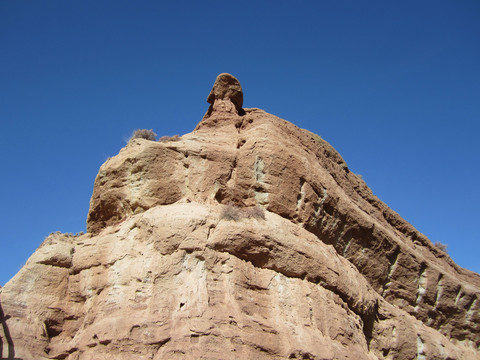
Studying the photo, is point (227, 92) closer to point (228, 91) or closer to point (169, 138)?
point (228, 91)

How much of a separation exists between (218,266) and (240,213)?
1648 mm

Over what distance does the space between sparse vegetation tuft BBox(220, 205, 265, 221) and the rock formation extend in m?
0.04

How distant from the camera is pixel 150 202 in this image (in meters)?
12.4

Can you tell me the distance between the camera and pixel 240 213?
11.9 metres

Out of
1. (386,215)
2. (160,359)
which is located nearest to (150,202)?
(160,359)

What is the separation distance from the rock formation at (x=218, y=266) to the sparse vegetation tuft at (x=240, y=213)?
0.04 metres

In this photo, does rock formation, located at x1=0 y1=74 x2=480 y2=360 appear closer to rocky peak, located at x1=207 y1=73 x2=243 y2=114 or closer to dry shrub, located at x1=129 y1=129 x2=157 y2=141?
rocky peak, located at x1=207 y1=73 x2=243 y2=114

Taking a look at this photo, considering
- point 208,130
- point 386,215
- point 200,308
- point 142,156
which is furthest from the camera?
point 386,215

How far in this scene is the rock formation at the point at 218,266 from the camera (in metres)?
9.90

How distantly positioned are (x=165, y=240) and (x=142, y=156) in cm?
278

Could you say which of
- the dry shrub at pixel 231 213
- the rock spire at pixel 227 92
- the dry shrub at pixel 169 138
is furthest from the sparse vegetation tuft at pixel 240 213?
the rock spire at pixel 227 92

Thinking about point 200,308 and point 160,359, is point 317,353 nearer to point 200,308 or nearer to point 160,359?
point 200,308

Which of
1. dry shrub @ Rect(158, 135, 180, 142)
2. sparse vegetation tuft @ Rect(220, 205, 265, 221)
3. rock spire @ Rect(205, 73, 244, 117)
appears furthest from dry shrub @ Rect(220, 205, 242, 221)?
rock spire @ Rect(205, 73, 244, 117)

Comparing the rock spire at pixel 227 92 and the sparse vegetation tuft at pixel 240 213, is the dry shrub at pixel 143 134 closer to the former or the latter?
the rock spire at pixel 227 92
